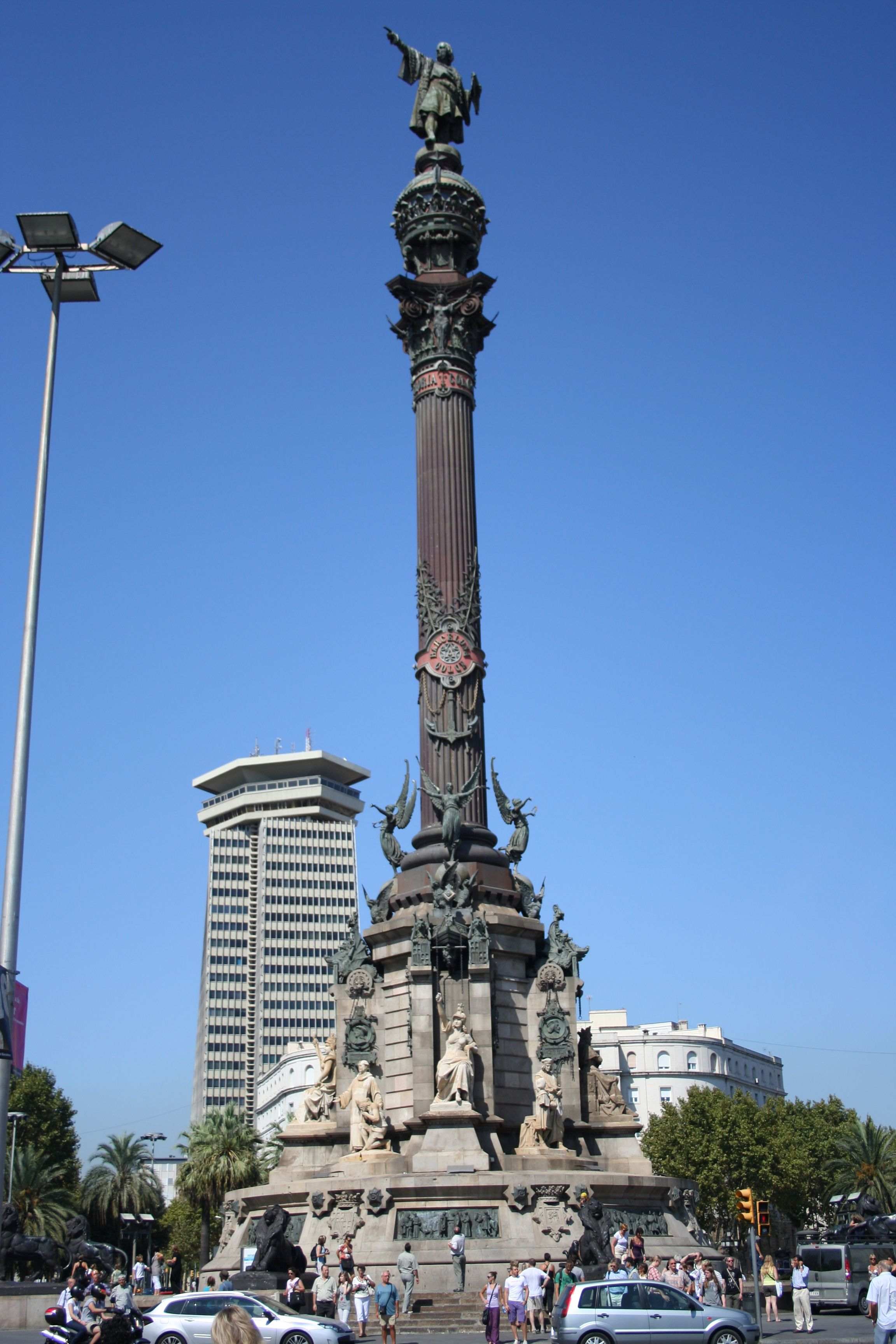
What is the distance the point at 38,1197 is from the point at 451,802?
4622 centimetres

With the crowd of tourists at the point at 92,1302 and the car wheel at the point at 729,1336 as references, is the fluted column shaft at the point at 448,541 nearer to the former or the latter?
the crowd of tourists at the point at 92,1302

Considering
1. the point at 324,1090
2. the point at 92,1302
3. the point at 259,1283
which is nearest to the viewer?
the point at 92,1302

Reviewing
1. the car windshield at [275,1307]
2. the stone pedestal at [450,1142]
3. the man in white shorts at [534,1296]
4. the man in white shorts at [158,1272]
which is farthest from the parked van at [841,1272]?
the man in white shorts at [158,1272]

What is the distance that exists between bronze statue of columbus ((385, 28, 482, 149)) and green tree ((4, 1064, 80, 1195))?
54889 mm

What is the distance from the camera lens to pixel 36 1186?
72625 millimetres

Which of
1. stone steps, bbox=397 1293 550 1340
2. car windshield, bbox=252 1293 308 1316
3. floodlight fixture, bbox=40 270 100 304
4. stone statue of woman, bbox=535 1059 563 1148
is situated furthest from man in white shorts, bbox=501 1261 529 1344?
floodlight fixture, bbox=40 270 100 304

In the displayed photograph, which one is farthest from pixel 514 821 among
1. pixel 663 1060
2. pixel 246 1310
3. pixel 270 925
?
pixel 270 925

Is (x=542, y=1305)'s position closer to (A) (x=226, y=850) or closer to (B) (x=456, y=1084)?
(B) (x=456, y=1084)

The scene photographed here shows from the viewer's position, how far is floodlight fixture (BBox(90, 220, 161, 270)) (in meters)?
21.7

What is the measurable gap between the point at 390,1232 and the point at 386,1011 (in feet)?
23.2

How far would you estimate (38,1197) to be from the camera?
72438mm

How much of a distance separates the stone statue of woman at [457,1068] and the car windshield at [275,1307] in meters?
10.6

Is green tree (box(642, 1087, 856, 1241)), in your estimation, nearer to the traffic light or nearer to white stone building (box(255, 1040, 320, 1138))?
the traffic light

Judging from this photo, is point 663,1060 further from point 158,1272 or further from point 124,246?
point 124,246
